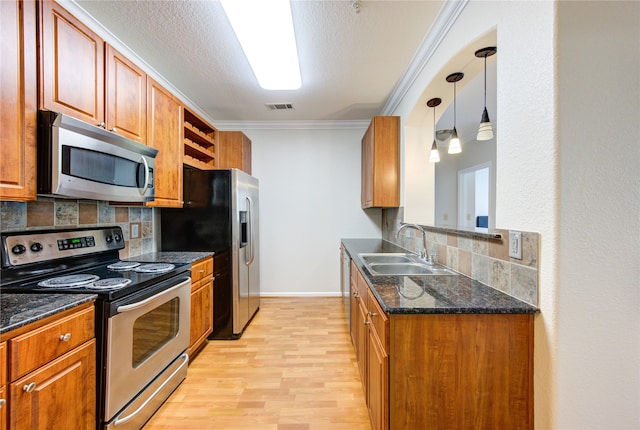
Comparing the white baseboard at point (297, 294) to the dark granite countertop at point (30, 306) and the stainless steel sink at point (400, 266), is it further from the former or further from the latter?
Answer: the dark granite countertop at point (30, 306)

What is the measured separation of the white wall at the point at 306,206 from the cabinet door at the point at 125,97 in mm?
1886

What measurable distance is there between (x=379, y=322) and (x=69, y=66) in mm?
2136

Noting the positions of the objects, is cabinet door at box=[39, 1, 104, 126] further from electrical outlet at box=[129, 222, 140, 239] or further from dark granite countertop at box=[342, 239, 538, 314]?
→ dark granite countertop at box=[342, 239, 538, 314]

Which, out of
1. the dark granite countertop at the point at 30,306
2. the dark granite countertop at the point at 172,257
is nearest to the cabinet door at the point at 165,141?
the dark granite countertop at the point at 172,257

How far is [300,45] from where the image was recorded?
2033mm

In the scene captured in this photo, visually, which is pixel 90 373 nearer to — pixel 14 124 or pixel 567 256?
pixel 14 124

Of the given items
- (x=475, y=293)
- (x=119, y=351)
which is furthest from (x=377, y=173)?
(x=119, y=351)

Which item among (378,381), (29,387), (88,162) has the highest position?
(88,162)

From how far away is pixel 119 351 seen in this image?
4.44 feet

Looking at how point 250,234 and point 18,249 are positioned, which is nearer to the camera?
point 18,249

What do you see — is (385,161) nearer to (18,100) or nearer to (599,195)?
(599,195)

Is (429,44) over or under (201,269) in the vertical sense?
over

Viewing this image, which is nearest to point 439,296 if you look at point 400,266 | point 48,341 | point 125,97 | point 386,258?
point 400,266

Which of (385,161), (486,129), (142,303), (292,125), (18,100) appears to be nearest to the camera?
(18,100)
